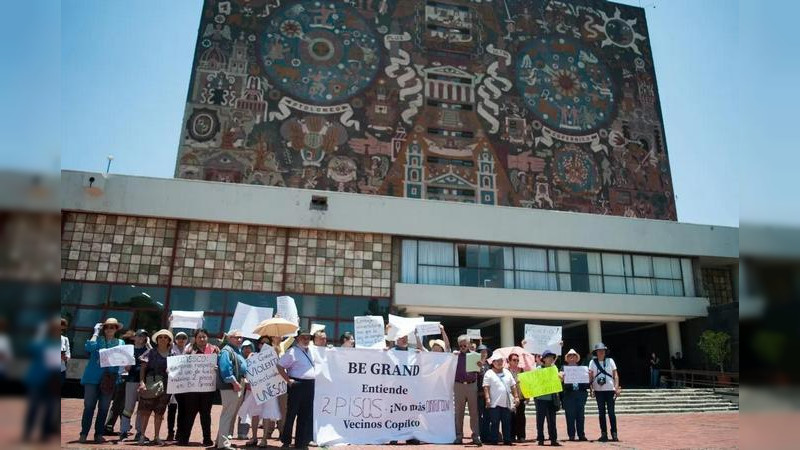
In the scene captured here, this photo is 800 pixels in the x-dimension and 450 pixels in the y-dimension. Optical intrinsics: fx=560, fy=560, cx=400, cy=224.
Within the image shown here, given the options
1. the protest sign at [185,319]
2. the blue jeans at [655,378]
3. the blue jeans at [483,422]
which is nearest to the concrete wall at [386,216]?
the blue jeans at [655,378]

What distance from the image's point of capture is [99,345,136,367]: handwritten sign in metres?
8.25

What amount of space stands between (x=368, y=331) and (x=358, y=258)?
32.7 feet

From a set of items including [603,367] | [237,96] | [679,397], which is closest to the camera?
[603,367]

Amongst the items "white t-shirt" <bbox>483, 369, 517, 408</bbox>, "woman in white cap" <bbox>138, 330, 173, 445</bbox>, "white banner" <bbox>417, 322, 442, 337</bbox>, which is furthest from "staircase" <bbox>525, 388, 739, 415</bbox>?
"woman in white cap" <bbox>138, 330, 173, 445</bbox>

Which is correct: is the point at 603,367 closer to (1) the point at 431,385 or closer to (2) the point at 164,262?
(1) the point at 431,385

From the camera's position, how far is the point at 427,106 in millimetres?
29953

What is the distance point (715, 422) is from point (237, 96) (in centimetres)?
2405

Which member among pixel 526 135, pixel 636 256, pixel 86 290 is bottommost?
pixel 86 290

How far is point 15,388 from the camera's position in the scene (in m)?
1.43

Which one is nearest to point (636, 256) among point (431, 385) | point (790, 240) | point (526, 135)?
point (526, 135)

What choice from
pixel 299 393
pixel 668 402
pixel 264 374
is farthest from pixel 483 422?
pixel 668 402

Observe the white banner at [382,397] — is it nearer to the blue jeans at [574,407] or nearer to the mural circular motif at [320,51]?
the blue jeans at [574,407]

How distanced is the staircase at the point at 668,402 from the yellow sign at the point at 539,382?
6746 mm

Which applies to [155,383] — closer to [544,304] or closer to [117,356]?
[117,356]
